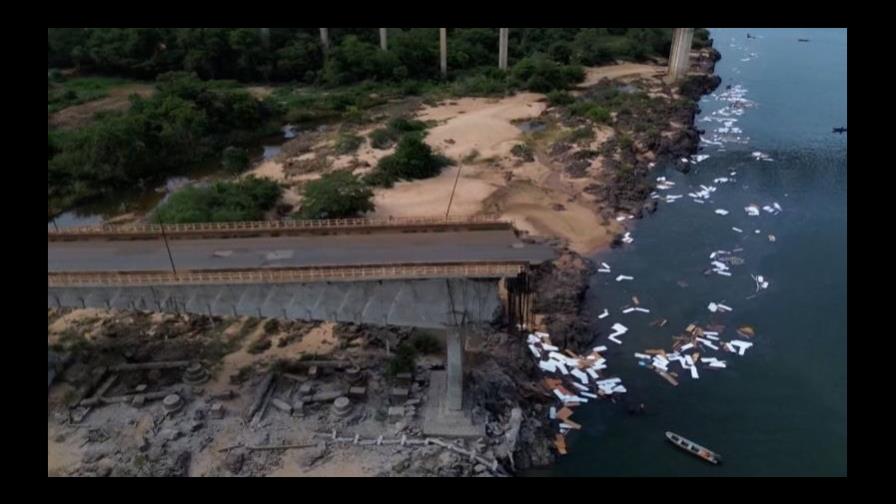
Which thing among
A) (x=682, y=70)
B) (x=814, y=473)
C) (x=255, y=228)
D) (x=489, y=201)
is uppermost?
(x=682, y=70)

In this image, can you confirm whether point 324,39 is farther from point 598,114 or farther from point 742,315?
point 742,315

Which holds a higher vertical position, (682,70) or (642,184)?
(682,70)

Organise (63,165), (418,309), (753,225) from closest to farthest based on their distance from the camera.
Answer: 1. (418,309)
2. (753,225)
3. (63,165)

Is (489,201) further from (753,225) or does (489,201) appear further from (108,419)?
(108,419)

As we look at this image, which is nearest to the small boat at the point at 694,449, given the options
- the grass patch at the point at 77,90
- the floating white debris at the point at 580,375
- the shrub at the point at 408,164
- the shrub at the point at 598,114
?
the floating white debris at the point at 580,375

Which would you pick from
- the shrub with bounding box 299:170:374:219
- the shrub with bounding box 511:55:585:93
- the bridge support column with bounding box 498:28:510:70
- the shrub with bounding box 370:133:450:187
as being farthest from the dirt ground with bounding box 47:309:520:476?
the bridge support column with bounding box 498:28:510:70

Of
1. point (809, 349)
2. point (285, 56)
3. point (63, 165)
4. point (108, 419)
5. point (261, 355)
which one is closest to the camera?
point (108, 419)

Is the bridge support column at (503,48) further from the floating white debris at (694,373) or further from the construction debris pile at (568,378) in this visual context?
the floating white debris at (694,373)

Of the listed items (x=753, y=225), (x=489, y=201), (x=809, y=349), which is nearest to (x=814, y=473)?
(x=809, y=349)
